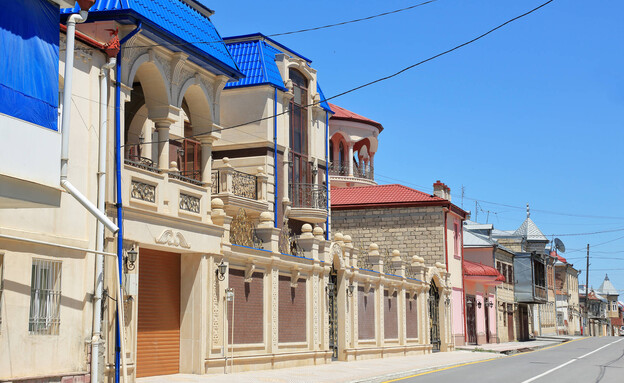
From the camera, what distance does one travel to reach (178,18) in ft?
65.6

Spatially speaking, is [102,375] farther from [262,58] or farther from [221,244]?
[262,58]

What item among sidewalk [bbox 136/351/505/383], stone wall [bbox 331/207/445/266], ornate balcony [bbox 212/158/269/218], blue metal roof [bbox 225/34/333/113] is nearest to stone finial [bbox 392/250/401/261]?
sidewalk [bbox 136/351/505/383]

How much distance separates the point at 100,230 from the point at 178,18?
617 cm

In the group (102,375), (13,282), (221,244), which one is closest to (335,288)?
(221,244)

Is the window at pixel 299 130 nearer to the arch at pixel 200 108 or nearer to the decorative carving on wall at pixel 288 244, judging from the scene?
the decorative carving on wall at pixel 288 244

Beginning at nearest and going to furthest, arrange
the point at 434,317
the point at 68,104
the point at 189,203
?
the point at 68,104 < the point at 189,203 < the point at 434,317

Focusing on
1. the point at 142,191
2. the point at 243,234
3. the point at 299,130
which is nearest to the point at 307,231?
the point at 243,234

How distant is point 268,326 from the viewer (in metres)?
23.7

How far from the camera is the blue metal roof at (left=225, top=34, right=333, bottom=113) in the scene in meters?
27.8

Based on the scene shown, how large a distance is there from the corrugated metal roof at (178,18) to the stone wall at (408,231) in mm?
21514

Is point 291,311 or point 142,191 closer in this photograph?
point 142,191

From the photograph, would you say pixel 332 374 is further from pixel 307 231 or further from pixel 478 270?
pixel 478 270

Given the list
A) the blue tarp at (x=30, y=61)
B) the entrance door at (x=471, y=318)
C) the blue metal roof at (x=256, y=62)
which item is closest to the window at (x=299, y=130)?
the blue metal roof at (x=256, y=62)

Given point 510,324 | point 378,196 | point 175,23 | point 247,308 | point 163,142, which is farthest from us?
point 510,324
